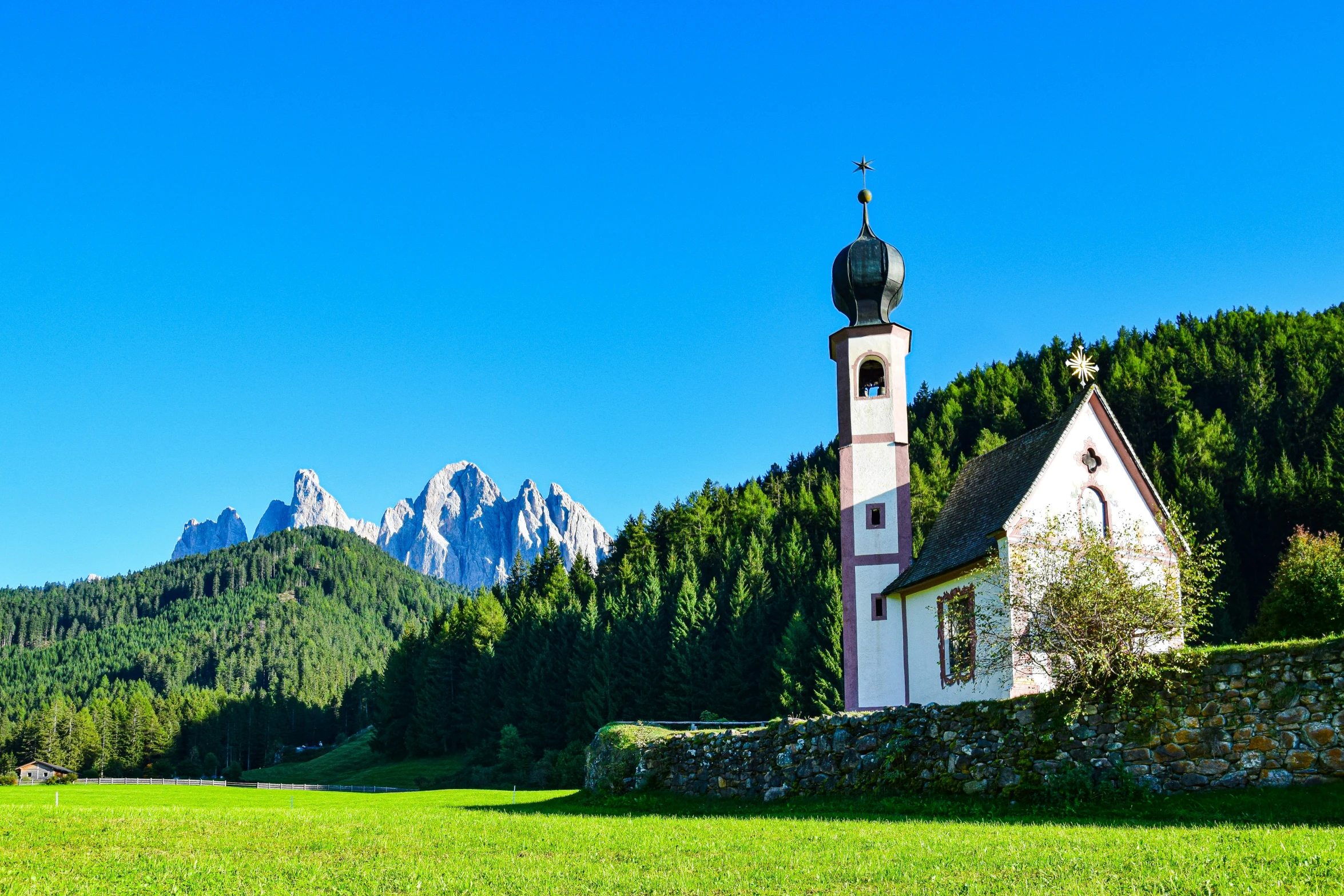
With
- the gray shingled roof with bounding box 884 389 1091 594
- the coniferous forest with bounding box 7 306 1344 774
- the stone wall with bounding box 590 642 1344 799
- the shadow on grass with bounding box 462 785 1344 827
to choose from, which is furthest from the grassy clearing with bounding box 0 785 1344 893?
the coniferous forest with bounding box 7 306 1344 774

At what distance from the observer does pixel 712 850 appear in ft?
44.9

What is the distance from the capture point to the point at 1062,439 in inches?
1144

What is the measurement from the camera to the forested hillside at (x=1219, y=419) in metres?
64.1

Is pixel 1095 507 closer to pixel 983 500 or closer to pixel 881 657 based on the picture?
pixel 983 500

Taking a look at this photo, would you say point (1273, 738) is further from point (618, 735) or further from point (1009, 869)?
point (618, 735)

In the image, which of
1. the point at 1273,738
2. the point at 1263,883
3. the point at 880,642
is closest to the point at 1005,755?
the point at 1273,738

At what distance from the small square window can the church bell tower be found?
3cm

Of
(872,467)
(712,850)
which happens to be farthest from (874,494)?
(712,850)

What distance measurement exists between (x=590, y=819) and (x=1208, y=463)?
62.3 metres

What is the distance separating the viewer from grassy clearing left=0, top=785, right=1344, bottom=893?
435 inches

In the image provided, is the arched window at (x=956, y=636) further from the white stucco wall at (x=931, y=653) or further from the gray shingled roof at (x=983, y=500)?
the gray shingled roof at (x=983, y=500)

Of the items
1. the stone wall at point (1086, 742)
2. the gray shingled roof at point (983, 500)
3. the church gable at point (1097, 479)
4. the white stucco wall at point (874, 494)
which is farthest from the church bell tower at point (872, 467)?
the stone wall at point (1086, 742)

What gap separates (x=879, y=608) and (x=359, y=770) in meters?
83.3

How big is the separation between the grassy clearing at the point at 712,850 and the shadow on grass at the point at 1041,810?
0.06m
